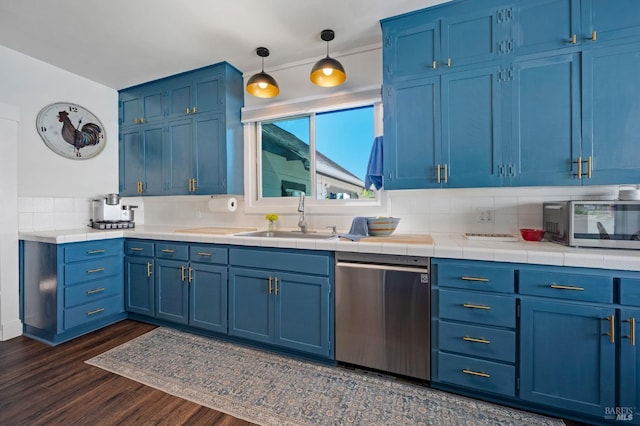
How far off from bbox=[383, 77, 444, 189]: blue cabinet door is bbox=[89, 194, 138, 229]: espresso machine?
2787mm

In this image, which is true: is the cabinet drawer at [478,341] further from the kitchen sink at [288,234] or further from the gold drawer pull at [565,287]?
the kitchen sink at [288,234]

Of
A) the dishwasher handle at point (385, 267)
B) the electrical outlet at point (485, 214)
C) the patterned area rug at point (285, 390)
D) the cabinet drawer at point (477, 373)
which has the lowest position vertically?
the patterned area rug at point (285, 390)

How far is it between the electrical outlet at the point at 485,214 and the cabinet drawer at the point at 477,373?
3.39 feet

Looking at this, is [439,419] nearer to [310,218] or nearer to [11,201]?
[310,218]

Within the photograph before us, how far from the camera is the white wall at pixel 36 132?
104 inches

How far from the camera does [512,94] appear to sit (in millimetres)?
1874

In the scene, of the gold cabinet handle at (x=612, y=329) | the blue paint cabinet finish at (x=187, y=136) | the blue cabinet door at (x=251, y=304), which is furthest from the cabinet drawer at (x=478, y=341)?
the blue paint cabinet finish at (x=187, y=136)

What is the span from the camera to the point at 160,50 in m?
2.61

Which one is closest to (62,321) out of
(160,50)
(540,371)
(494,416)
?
(160,50)

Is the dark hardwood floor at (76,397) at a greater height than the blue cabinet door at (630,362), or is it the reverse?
the blue cabinet door at (630,362)

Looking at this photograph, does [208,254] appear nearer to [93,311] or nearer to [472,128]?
[93,311]

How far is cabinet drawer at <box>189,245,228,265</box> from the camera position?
240 cm

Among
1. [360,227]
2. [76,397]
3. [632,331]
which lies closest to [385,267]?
[360,227]

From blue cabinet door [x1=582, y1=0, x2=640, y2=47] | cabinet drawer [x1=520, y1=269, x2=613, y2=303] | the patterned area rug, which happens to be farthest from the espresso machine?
blue cabinet door [x1=582, y1=0, x2=640, y2=47]
